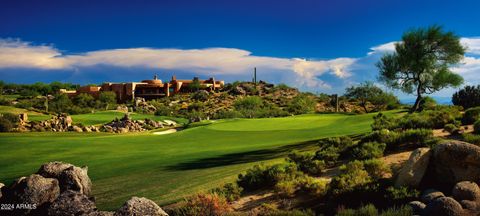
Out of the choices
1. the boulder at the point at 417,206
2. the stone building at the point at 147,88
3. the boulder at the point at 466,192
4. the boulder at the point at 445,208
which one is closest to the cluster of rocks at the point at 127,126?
the boulder at the point at 417,206

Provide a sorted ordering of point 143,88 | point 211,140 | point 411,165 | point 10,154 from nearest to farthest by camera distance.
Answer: point 411,165
point 10,154
point 211,140
point 143,88

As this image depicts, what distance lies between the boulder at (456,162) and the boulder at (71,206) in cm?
981

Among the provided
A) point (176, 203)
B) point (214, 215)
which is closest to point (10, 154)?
point (176, 203)

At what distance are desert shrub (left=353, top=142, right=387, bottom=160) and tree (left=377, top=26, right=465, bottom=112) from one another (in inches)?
1148

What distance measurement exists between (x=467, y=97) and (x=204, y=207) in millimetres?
36431

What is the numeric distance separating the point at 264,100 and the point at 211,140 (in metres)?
80.5

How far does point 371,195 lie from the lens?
35.2 ft

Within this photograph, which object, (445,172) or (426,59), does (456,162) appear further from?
(426,59)

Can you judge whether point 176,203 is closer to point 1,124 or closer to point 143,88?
point 1,124

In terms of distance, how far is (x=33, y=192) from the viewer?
12.1 meters

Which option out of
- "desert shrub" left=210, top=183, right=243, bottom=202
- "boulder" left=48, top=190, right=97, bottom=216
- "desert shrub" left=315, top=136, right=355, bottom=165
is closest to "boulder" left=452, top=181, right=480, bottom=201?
"desert shrub" left=210, top=183, right=243, bottom=202

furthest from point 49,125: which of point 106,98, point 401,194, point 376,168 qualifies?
point 106,98

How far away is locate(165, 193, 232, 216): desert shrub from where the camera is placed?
1070cm

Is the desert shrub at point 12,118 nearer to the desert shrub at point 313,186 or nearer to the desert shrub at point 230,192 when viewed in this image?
the desert shrub at point 230,192
